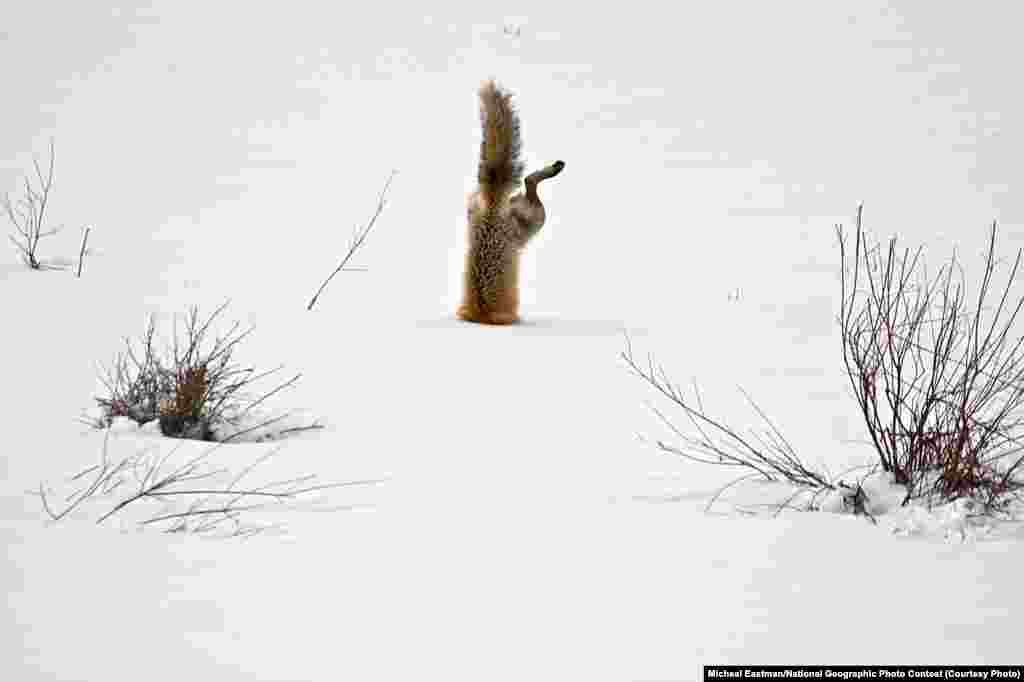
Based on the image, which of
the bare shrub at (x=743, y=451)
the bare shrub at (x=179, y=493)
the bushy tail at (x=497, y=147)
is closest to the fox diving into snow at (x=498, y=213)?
the bushy tail at (x=497, y=147)

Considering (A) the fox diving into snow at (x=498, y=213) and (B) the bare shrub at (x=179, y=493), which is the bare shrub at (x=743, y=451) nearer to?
(B) the bare shrub at (x=179, y=493)

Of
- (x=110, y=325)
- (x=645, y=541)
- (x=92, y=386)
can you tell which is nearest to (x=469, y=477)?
(x=645, y=541)

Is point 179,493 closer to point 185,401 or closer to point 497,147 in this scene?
point 185,401

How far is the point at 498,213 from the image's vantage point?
496 cm

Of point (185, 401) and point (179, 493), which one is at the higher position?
point (185, 401)

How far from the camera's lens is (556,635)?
7.07ft

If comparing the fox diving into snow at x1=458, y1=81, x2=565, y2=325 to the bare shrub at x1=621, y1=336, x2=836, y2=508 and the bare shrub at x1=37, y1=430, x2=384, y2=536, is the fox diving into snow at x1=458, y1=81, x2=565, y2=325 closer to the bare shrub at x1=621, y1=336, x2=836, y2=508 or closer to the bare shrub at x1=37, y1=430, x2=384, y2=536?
the bare shrub at x1=621, y1=336, x2=836, y2=508

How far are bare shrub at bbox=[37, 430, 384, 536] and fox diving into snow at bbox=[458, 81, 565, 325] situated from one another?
6.33ft

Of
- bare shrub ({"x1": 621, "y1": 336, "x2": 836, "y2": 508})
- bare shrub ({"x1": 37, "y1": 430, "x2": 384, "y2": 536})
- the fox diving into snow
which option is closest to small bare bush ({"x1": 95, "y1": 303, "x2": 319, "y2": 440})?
bare shrub ({"x1": 37, "y1": 430, "x2": 384, "y2": 536})

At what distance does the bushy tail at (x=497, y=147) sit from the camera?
4887mm

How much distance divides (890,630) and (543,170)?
3.06 m

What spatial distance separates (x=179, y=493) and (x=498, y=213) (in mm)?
2461

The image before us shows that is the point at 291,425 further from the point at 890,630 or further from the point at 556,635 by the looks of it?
the point at 890,630

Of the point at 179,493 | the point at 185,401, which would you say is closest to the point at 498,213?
the point at 185,401
